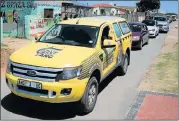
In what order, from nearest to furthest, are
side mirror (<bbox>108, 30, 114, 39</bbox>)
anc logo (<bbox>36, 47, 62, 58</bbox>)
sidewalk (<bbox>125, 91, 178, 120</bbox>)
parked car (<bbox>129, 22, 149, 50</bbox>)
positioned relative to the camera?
anc logo (<bbox>36, 47, 62, 58</bbox>), sidewalk (<bbox>125, 91, 178, 120</bbox>), side mirror (<bbox>108, 30, 114, 39</bbox>), parked car (<bbox>129, 22, 149, 50</bbox>)

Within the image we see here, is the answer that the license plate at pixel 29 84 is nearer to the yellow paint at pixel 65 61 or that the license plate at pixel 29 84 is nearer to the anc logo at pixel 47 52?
the yellow paint at pixel 65 61

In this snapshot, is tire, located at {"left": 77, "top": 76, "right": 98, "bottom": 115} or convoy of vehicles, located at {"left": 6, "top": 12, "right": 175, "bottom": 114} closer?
convoy of vehicles, located at {"left": 6, "top": 12, "right": 175, "bottom": 114}

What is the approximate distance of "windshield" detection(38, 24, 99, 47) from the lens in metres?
7.14

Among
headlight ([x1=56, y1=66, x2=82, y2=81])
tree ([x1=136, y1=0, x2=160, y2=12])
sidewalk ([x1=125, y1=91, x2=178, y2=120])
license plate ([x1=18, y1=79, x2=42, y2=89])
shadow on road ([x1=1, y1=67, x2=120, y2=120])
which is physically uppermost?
tree ([x1=136, y1=0, x2=160, y2=12])

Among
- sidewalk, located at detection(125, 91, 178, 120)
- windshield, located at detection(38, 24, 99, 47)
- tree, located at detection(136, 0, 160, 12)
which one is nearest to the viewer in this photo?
sidewalk, located at detection(125, 91, 178, 120)

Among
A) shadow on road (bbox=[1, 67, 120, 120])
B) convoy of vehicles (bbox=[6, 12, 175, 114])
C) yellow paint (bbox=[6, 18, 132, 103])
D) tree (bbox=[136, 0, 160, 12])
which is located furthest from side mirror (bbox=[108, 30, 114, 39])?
tree (bbox=[136, 0, 160, 12])

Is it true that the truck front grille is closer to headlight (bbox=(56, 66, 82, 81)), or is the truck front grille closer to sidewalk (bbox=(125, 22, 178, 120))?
headlight (bbox=(56, 66, 82, 81))

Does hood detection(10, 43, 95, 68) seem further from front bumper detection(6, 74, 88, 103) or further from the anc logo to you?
front bumper detection(6, 74, 88, 103)

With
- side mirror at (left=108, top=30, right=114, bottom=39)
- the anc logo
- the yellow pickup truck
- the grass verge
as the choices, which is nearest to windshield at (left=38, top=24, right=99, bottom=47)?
the yellow pickup truck

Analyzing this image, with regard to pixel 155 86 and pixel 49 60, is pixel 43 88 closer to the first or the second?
pixel 49 60

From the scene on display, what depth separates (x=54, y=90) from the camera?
224 inches

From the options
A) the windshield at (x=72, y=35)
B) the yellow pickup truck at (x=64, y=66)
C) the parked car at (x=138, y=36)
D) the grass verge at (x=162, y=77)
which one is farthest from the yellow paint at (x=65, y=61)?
the parked car at (x=138, y=36)

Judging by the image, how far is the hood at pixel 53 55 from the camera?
19.2 ft

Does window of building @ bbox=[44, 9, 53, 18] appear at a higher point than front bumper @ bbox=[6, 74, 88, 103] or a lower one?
higher
